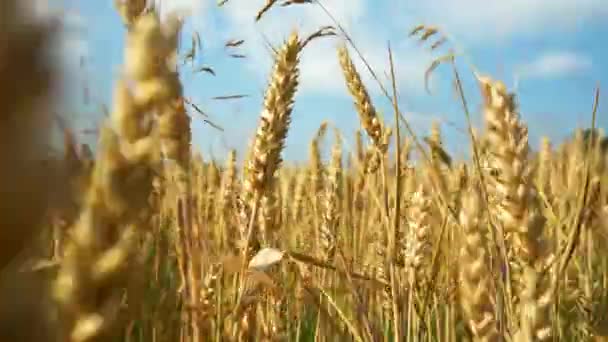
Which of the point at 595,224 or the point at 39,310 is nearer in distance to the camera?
the point at 39,310

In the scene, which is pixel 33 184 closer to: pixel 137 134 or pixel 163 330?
pixel 137 134

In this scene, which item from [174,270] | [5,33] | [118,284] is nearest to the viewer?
[5,33]

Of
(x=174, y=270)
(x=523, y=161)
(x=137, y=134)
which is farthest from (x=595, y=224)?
(x=137, y=134)

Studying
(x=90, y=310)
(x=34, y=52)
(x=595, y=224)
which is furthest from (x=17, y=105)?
(x=595, y=224)

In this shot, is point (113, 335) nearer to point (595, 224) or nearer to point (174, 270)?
point (174, 270)

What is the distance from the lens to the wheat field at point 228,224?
26cm

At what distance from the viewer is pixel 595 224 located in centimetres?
187

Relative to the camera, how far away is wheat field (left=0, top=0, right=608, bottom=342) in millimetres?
262

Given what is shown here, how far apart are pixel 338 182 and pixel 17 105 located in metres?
2.40

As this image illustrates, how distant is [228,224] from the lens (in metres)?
1.78

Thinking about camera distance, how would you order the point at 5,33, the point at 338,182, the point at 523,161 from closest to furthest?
the point at 5,33 < the point at 523,161 < the point at 338,182

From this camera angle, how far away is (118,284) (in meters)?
0.33

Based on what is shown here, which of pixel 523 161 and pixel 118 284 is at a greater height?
pixel 523 161

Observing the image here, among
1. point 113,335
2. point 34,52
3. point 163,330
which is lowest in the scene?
point 163,330
